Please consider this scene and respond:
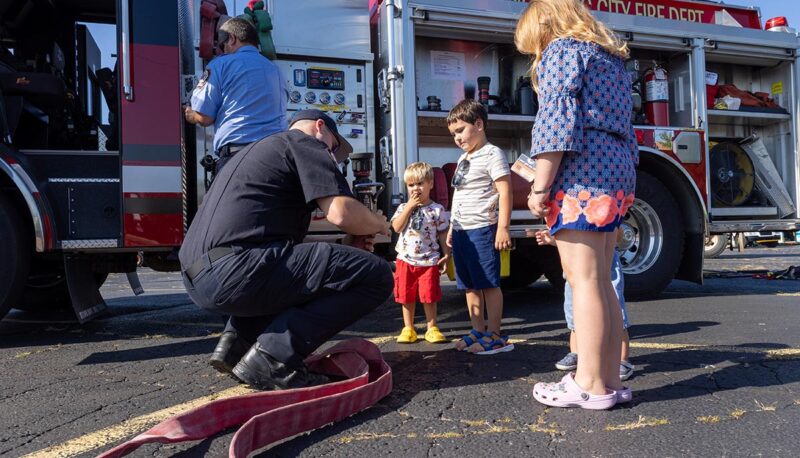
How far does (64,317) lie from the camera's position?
4.73 meters

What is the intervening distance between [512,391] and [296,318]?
3.16 ft

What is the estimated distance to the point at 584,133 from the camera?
85.8 inches

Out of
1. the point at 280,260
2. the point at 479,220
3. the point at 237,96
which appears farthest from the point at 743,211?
the point at 280,260

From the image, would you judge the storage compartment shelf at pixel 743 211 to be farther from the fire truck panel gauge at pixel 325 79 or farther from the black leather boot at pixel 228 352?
the black leather boot at pixel 228 352

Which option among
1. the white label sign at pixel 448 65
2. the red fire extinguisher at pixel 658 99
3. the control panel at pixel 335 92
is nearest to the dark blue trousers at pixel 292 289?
the control panel at pixel 335 92

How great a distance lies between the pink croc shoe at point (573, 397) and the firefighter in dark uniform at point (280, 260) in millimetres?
853

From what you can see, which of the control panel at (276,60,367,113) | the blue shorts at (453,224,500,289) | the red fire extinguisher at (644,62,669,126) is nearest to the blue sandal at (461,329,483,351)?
the blue shorts at (453,224,500,289)

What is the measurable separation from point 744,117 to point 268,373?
5220mm

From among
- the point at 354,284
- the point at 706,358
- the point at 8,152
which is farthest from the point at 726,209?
the point at 8,152

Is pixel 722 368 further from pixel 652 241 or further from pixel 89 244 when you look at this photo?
pixel 89 244

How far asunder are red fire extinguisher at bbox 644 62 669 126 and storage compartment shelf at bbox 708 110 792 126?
45cm

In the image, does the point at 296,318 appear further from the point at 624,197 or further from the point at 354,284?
the point at 624,197

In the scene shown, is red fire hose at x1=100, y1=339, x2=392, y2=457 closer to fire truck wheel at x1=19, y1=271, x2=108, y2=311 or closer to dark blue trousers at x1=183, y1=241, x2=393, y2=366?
dark blue trousers at x1=183, y1=241, x2=393, y2=366

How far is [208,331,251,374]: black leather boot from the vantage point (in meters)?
2.59
